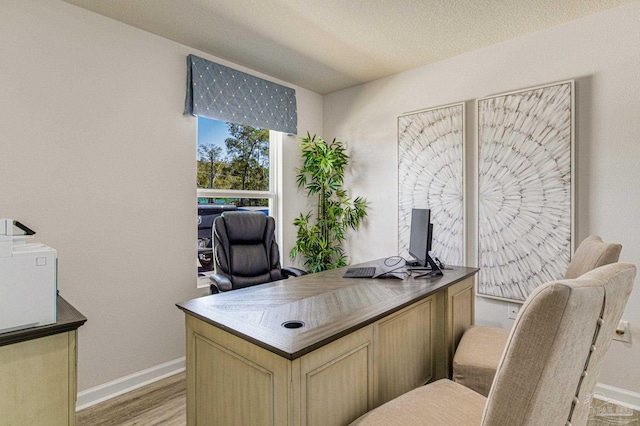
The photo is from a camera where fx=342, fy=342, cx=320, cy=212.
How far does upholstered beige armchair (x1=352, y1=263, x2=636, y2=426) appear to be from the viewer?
2.31ft

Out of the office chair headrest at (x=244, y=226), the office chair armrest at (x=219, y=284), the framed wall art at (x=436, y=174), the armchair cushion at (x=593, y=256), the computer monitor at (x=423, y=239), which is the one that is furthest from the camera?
the framed wall art at (x=436, y=174)

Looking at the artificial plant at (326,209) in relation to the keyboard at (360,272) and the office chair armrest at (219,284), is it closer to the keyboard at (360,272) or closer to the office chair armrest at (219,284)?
the office chair armrest at (219,284)

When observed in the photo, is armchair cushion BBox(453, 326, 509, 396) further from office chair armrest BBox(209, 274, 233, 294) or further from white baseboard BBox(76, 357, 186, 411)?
white baseboard BBox(76, 357, 186, 411)

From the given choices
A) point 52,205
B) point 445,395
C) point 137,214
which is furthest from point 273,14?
point 445,395

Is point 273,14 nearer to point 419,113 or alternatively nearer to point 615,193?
point 419,113

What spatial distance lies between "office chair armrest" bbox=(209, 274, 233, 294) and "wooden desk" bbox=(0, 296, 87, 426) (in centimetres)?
107

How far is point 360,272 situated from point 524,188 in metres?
1.49

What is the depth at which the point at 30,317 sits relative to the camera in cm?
124

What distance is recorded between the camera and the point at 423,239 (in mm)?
2221

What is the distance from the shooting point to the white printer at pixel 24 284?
1194mm

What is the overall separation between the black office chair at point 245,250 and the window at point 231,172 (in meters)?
0.36

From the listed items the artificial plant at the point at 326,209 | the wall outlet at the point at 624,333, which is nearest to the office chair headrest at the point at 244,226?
the artificial plant at the point at 326,209

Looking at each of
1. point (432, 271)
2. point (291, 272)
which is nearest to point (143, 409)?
point (291, 272)

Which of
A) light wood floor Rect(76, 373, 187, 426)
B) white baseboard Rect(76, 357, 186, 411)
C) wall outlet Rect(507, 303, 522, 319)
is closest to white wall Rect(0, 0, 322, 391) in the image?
white baseboard Rect(76, 357, 186, 411)
